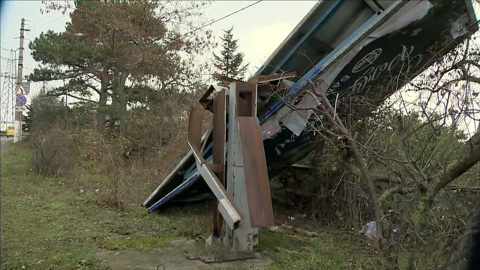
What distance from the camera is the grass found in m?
5.21

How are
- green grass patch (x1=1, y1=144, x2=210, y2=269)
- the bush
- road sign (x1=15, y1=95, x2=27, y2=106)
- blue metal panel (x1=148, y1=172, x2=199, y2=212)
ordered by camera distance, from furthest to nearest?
road sign (x1=15, y1=95, x2=27, y2=106) < the bush < blue metal panel (x1=148, y1=172, x2=199, y2=212) < green grass patch (x1=1, y1=144, x2=210, y2=269)

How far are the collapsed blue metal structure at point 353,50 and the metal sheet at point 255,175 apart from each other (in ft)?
2.98

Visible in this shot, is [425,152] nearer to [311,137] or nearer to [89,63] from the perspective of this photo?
[311,137]

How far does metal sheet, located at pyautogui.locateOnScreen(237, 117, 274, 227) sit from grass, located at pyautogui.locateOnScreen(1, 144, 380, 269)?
70 centimetres

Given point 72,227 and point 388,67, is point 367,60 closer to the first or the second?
point 388,67

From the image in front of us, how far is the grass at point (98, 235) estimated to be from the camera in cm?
521

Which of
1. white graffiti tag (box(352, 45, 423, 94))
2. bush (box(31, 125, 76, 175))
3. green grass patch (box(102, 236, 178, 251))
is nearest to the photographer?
green grass patch (box(102, 236, 178, 251))

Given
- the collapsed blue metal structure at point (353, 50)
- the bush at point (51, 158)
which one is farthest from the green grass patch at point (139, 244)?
the bush at point (51, 158)

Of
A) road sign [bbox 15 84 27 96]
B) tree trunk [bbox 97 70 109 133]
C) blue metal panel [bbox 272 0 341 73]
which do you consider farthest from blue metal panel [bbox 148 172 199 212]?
road sign [bbox 15 84 27 96]

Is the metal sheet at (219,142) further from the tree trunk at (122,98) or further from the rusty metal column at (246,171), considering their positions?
the tree trunk at (122,98)

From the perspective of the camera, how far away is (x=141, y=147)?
53.1 feet

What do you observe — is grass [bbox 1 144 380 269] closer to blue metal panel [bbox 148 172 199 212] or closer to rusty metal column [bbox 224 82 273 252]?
blue metal panel [bbox 148 172 199 212]

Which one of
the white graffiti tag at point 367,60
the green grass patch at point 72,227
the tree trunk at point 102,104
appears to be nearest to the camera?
the green grass patch at point 72,227

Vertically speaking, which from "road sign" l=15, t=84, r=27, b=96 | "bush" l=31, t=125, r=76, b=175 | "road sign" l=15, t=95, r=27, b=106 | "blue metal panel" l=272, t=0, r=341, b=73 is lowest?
"bush" l=31, t=125, r=76, b=175
